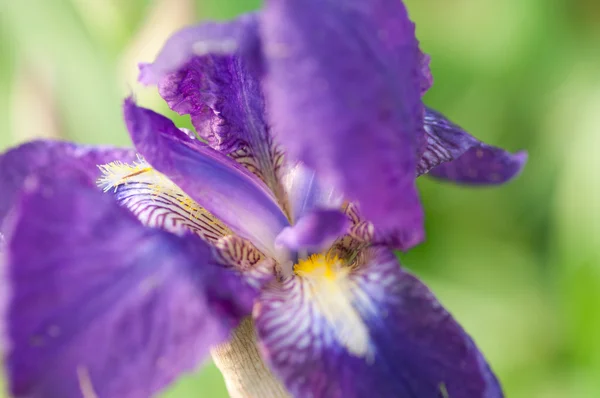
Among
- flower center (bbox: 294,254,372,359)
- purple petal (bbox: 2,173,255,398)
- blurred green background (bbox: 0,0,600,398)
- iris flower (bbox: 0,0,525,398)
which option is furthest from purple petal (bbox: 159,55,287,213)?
blurred green background (bbox: 0,0,600,398)

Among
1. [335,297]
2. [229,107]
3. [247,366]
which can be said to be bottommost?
[247,366]

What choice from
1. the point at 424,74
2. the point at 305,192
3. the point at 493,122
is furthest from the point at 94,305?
the point at 493,122

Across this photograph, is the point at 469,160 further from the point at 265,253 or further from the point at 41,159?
the point at 41,159

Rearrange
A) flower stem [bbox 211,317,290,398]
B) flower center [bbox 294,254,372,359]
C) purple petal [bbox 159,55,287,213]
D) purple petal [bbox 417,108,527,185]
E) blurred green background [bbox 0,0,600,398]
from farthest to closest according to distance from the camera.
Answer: blurred green background [bbox 0,0,600,398]
purple petal [bbox 417,108,527,185]
purple petal [bbox 159,55,287,213]
flower stem [bbox 211,317,290,398]
flower center [bbox 294,254,372,359]

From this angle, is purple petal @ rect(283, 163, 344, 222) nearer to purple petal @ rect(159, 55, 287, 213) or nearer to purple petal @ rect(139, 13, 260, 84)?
purple petal @ rect(159, 55, 287, 213)

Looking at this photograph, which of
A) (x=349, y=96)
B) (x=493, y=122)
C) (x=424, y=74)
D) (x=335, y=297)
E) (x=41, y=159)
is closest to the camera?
(x=349, y=96)

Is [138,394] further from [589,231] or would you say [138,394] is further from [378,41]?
[589,231]

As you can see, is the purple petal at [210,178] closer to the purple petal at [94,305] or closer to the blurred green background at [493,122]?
the purple petal at [94,305]
